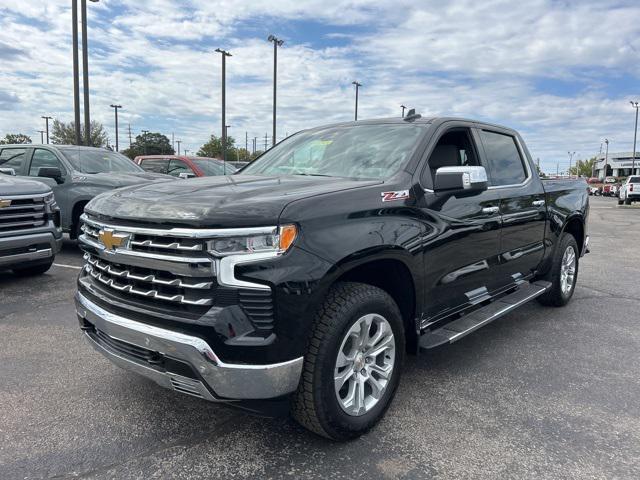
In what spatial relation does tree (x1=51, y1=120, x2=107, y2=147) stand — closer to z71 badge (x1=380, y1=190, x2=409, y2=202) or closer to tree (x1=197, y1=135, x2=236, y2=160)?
tree (x1=197, y1=135, x2=236, y2=160)

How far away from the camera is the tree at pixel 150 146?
256 ft

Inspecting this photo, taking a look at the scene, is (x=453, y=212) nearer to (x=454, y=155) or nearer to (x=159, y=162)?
(x=454, y=155)

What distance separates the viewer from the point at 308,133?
4.51 metres

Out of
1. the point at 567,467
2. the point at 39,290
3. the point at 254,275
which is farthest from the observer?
the point at 39,290

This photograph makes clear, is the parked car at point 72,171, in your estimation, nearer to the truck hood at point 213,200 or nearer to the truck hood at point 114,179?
the truck hood at point 114,179

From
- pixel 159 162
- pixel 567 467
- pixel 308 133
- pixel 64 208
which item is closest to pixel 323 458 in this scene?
pixel 567 467

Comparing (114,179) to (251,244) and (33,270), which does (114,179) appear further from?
(251,244)

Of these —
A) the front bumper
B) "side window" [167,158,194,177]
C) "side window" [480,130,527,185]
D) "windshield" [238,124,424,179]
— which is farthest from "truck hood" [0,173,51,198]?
"side window" [167,158,194,177]

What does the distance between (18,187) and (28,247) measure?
730mm

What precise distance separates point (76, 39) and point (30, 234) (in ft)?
50.9

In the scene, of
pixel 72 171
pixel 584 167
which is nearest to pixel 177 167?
pixel 72 171

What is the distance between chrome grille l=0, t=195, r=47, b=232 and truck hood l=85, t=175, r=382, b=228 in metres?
3.60

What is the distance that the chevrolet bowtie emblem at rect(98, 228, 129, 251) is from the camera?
271cm

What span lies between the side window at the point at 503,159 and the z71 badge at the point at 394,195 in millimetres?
1376
